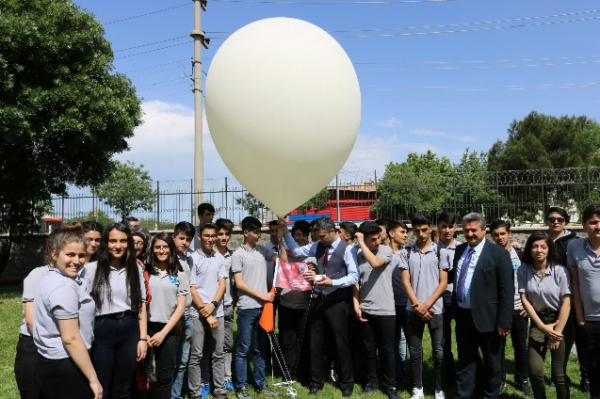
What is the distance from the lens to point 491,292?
3746 millimetres

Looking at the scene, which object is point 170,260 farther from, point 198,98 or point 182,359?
point 198,98

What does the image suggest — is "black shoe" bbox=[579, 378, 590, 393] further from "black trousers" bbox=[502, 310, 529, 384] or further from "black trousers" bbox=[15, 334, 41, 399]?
"black trousers" bbox=[15, 334, 41, 399]

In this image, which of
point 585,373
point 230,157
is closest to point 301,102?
point 230,157

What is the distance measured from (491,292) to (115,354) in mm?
2726

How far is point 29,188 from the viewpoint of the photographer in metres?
11.6

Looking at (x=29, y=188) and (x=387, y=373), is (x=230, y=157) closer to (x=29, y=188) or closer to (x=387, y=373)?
(x=387, y=373)

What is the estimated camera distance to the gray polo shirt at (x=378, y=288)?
4.39 m

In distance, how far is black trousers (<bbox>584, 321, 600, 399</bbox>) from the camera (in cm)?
348

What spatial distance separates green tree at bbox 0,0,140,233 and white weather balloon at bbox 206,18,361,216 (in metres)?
7.63

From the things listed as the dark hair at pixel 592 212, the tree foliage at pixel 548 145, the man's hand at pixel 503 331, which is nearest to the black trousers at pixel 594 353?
the man's hand at pixel 503 331

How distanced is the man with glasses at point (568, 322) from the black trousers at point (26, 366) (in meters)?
3.78

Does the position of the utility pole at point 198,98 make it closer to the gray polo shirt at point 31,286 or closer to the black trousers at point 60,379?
the gray polo shirt at point 31,286

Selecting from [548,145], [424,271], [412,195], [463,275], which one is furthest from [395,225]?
[548,145]

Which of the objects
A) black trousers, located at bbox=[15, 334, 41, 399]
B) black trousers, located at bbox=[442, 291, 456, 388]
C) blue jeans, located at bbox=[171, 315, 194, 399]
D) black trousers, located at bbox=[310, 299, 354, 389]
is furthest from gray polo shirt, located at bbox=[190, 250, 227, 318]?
black trousers, located at bbox=[442, 291, 456, 388]
